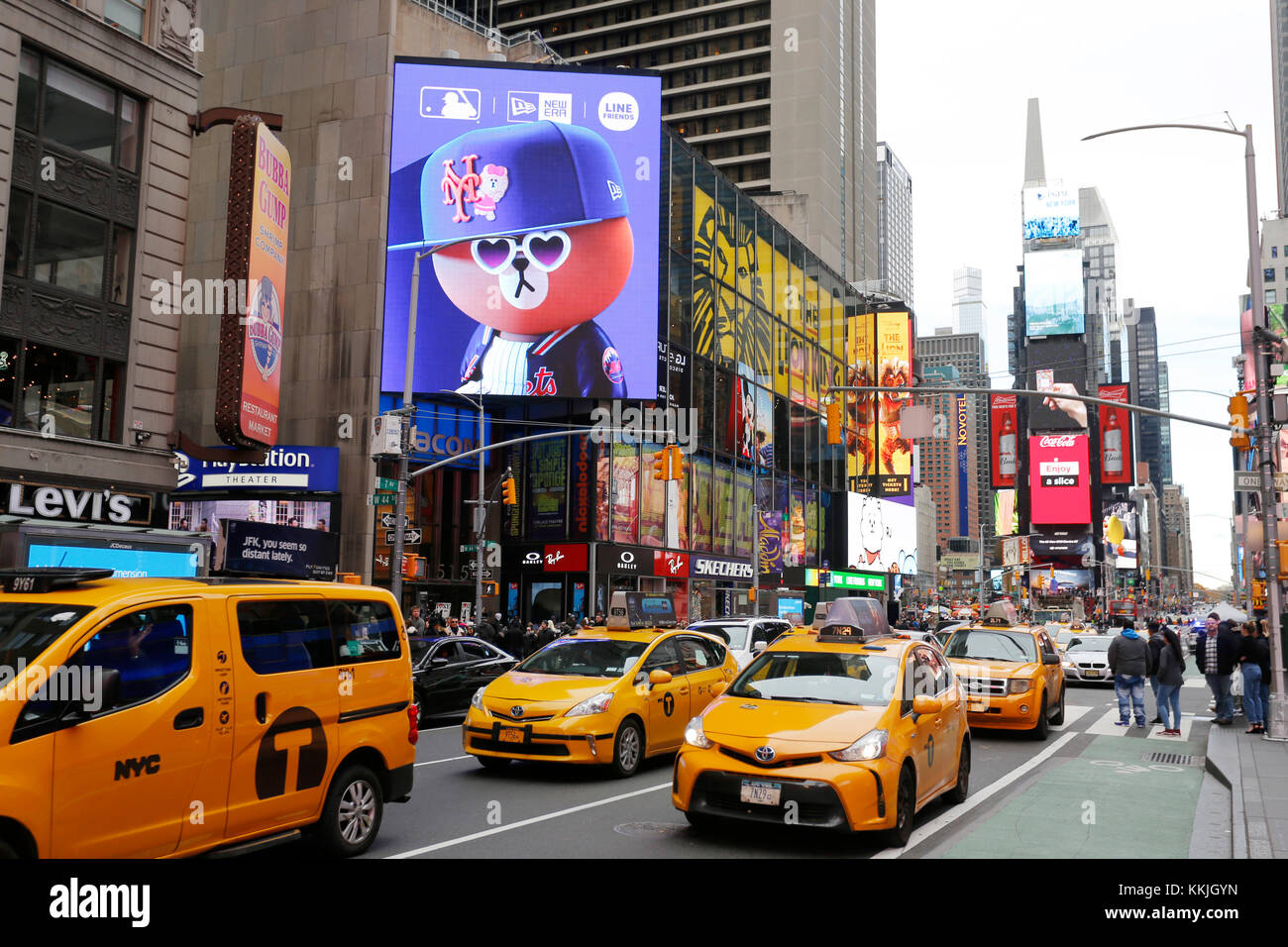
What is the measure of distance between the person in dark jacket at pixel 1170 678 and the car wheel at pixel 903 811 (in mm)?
10268

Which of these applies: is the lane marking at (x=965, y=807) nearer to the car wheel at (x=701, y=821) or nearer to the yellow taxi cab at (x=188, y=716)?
the car wheel at (x=701, y=821)

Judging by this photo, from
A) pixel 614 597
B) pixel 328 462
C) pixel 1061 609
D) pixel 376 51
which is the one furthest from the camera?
pixel 1061 609

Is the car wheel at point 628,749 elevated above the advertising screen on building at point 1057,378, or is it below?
below

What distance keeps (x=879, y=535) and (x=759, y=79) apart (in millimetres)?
38355

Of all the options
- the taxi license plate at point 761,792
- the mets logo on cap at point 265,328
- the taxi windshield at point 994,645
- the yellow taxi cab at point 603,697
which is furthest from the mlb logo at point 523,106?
the taxi license plate at point 761,792

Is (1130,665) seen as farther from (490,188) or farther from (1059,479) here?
(1059,479)

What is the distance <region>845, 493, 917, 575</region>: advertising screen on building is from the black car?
54481mm

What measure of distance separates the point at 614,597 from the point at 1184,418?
1123cm

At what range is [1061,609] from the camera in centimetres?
8919

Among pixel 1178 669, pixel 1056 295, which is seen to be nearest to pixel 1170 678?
pixel 1178 669

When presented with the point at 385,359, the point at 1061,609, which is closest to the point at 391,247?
the point at 385,359

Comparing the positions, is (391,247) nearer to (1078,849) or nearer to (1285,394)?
(1285,394)

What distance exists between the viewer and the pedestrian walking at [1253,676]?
16.5 meters

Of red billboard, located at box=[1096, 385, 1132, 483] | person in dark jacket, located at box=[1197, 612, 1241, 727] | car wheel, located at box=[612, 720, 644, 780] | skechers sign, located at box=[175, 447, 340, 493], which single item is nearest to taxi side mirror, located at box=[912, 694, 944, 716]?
car wheel, located at box=[612, 720, 644, 780]
